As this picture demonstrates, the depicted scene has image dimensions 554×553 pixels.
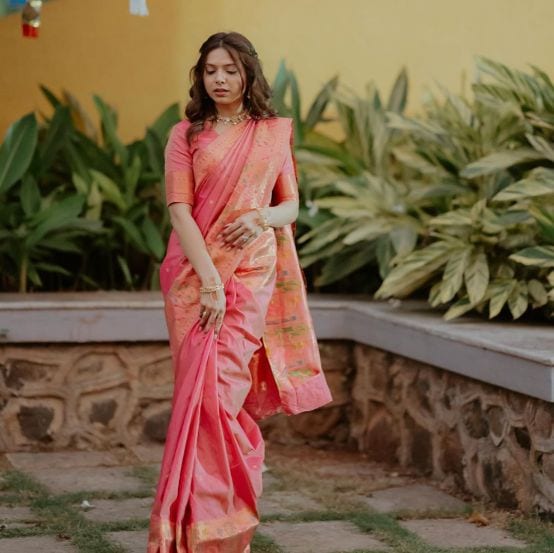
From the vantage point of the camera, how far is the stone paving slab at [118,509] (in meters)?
4.57

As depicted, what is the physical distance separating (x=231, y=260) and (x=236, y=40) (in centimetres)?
59

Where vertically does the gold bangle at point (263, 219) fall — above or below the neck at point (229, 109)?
below

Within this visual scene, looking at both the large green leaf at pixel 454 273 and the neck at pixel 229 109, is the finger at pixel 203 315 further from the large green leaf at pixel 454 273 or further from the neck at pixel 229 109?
the large green leaf at pixel 454 273

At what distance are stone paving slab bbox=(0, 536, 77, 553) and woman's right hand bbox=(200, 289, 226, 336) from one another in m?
0.80

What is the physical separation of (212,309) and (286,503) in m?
1.18

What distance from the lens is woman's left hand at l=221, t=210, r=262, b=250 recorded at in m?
3.91

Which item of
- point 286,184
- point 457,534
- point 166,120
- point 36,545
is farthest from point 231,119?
point 166,120

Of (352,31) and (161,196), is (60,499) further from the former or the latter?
(352,31)

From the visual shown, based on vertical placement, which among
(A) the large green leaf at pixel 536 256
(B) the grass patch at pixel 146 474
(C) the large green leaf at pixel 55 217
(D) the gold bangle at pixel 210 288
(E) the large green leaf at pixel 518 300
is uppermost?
(C) the large green leaf at pixel 55 217

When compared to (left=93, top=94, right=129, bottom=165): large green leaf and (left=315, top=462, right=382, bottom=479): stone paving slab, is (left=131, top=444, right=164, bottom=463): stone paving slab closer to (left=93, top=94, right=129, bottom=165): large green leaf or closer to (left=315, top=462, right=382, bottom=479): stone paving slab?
(left=315, top=462, right=382, bottom=479): stone paving slab

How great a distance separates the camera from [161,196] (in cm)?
625

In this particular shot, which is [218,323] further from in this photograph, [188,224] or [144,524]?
[144,524]

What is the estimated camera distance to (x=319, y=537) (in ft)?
14.3

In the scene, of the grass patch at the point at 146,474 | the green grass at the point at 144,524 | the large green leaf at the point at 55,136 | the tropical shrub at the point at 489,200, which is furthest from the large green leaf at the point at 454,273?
the large green leaf at the point at 55,136
